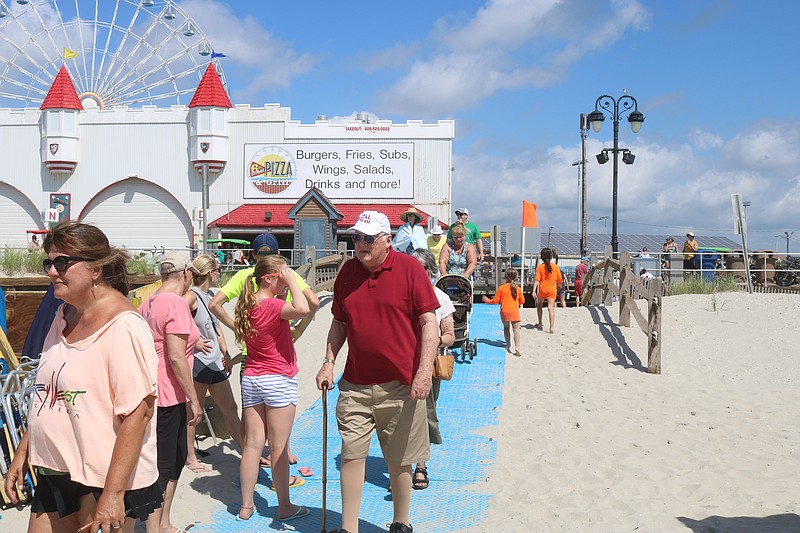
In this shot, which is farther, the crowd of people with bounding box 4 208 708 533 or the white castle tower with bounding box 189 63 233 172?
the white castle tower with bounding box 189 63 233 172

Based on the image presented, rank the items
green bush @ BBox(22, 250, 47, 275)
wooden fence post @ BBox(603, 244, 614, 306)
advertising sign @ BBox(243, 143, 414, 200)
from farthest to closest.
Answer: advertising sign @ BBox(243, 143, 414, 200) < green bush @ BBox(22, 250, 47, 275) < wooden fence post @ BBox(603, 244, 614, 306)

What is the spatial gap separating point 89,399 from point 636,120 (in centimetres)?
1917

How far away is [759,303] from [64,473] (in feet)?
46.2

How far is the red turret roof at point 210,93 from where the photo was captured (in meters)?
35.1

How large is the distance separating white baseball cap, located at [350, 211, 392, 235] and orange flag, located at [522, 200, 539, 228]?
12801 mm

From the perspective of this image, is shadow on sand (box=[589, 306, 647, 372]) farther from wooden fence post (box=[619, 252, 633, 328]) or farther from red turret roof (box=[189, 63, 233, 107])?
red turret roof (box=[189, 63, 233, 107])

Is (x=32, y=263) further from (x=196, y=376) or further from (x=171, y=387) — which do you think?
(x=171, y=387)

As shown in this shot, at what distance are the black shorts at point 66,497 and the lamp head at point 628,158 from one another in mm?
20149

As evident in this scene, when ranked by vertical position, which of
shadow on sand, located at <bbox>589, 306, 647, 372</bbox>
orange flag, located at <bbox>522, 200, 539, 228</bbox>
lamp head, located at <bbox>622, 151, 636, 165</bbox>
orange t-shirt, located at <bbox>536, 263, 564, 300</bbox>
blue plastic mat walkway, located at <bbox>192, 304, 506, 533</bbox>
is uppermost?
lamp head, located at <bbox>622, 151, 636, 165</bbox>

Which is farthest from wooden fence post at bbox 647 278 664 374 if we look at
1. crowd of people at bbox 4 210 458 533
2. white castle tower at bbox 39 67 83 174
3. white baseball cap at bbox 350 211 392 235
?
white castle tower at bbox 39 67 83 174

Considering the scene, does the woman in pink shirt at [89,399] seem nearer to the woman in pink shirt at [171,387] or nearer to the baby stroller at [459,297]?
the woman in pink shirt at [171,387]

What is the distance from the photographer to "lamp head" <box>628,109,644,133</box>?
19.8 m

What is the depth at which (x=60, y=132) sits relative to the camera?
35375mm

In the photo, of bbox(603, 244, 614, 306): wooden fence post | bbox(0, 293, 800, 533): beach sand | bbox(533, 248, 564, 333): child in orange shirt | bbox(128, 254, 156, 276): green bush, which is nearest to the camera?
bbox(0, 293, 800, 533): beach sand
